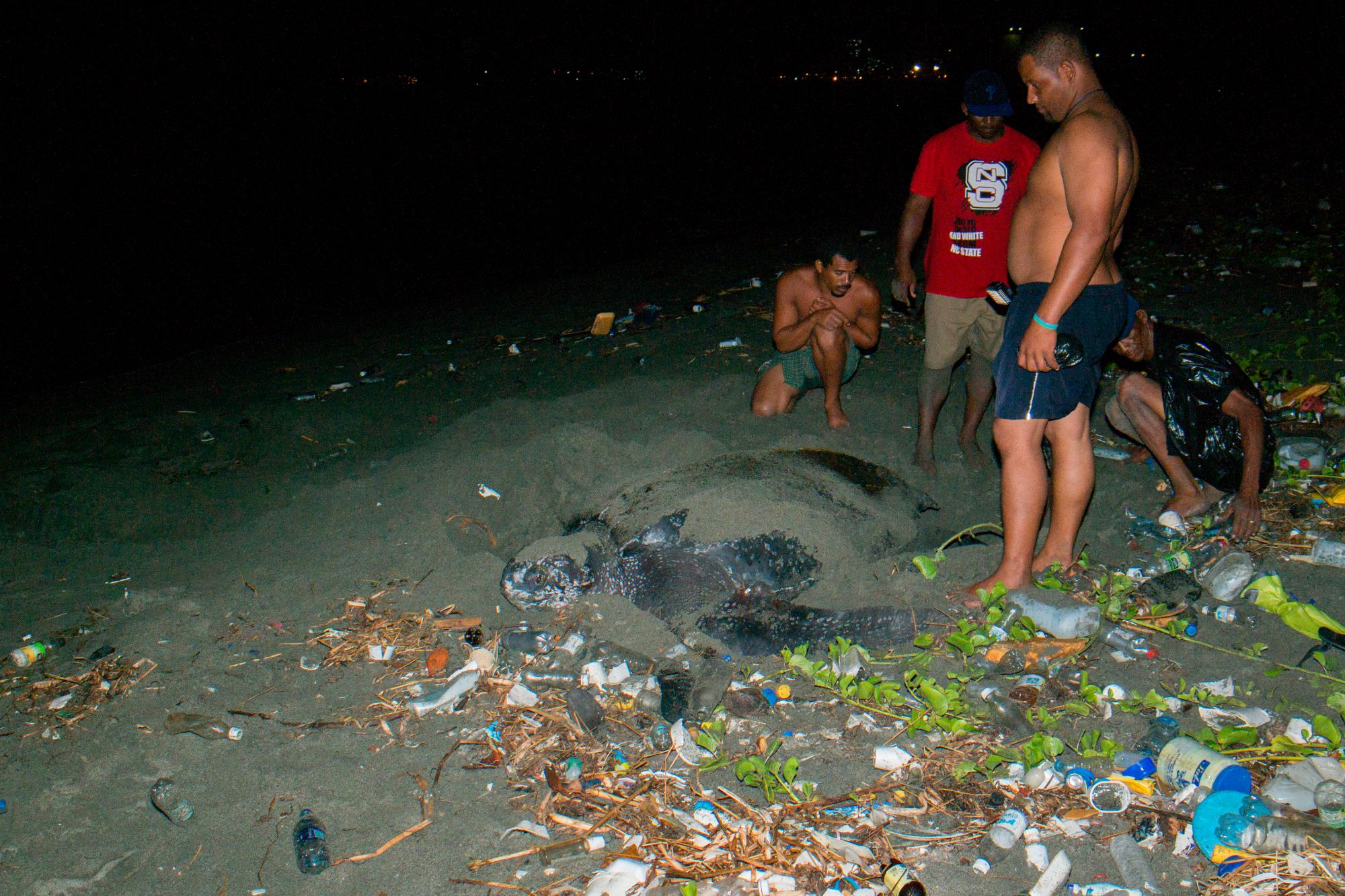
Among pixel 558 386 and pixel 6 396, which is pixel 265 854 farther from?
pixel 6 396

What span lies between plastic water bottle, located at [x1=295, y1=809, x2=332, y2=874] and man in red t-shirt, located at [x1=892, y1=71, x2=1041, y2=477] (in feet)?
9.31

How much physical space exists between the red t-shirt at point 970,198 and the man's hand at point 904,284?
18 cm

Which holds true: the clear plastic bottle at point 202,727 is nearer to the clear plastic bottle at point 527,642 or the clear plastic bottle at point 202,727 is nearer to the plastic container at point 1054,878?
the clear plastic bottle at point 527,642

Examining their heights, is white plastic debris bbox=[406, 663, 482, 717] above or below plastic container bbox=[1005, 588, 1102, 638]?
below

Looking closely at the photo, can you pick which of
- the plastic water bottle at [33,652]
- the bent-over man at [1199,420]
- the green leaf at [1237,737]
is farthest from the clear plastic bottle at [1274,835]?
the plastic water bottle at [33,652]

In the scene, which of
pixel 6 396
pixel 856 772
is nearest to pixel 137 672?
pixel 856 772

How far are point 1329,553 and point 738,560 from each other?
199 centimetres

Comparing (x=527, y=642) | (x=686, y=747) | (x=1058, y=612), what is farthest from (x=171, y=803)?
(x=1058, y=612)

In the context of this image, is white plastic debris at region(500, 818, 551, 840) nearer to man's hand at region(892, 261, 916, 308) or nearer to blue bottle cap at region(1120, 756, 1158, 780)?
blue bottle cap at region(1120, 756, 1158, 780)

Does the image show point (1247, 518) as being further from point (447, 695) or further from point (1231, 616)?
point (447, 695)

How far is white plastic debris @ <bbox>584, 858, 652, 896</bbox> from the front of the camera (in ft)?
5.85

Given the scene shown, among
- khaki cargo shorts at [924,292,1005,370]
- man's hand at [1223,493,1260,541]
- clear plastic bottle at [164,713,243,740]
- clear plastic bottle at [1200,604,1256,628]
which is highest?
khaki cargo shorts at [924,292,1005,370]

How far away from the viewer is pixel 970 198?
11.1 feet

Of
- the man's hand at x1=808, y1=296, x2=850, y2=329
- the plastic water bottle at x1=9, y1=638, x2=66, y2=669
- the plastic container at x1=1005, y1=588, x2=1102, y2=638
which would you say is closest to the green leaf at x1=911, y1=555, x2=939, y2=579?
the plastic container at x1=1005, y1=588, x2=1102, y2=638
